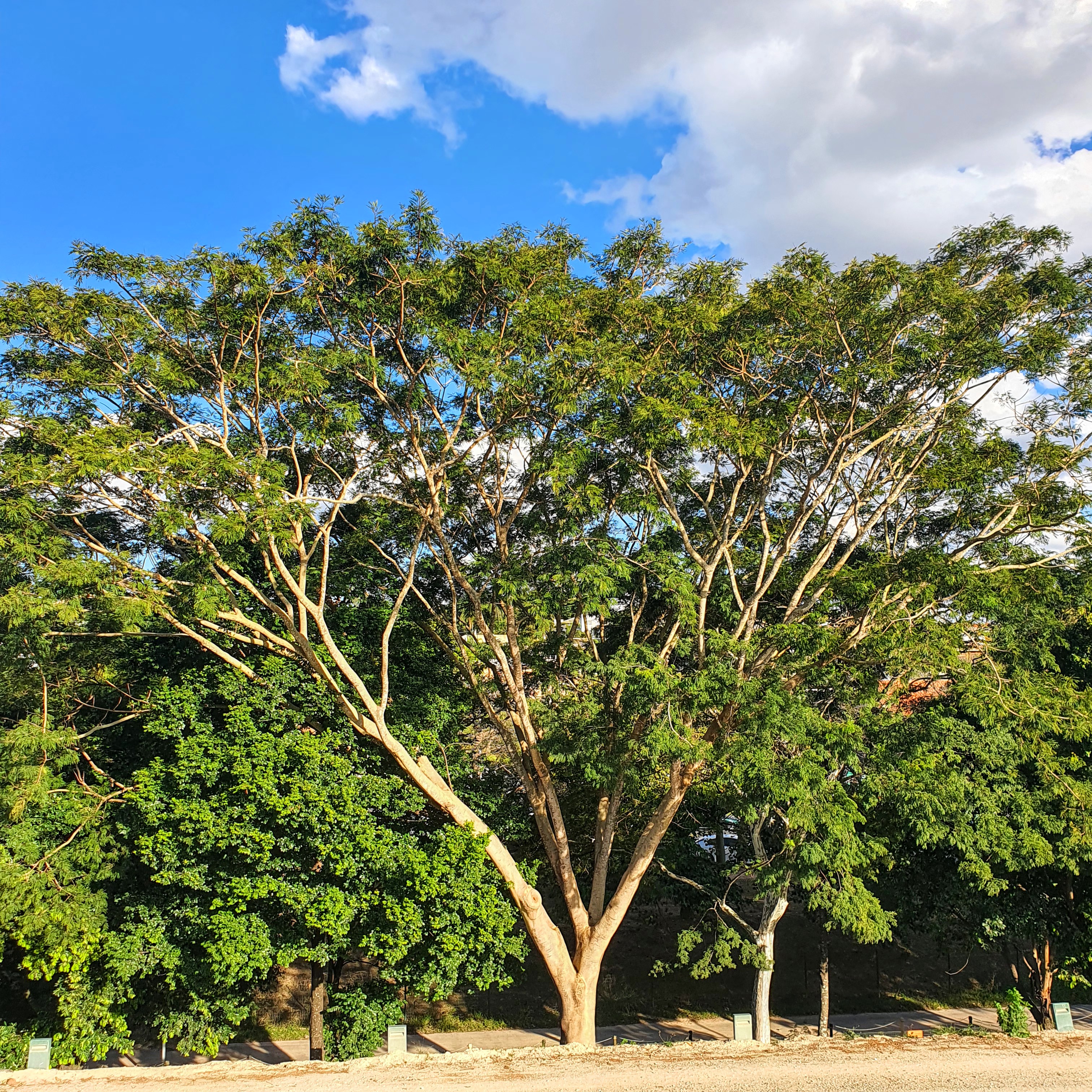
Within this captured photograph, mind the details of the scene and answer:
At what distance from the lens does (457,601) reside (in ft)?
46.3

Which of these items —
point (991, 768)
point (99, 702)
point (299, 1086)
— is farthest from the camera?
point (99, 702)

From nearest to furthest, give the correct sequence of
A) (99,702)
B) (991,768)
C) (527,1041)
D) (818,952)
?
(991,768) → (99,702) → (527,1041) → (818,952)

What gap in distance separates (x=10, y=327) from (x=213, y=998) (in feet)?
30.2

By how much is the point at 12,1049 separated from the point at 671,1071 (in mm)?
9072

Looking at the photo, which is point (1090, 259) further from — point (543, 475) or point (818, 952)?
point (818, 952)

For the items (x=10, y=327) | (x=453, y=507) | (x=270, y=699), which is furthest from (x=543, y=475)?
(x=10, y=327)

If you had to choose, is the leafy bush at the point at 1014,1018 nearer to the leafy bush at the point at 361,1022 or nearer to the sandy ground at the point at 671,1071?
the sandy ground at the point at 671,1071

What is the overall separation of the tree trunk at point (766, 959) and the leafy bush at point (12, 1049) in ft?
34.5

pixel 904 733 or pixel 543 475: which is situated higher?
pixel 543 475

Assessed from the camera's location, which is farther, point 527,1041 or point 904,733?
point 527,1041

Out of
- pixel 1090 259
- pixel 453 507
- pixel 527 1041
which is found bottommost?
pixel 527 1041

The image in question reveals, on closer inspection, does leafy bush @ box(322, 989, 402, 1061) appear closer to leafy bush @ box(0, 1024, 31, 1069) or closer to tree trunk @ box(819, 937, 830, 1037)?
leafy bush @ box(0, 1024, 31, 1069)

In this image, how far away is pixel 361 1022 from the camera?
12.3 m

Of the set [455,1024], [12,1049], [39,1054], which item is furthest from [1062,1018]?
[12,1049]
